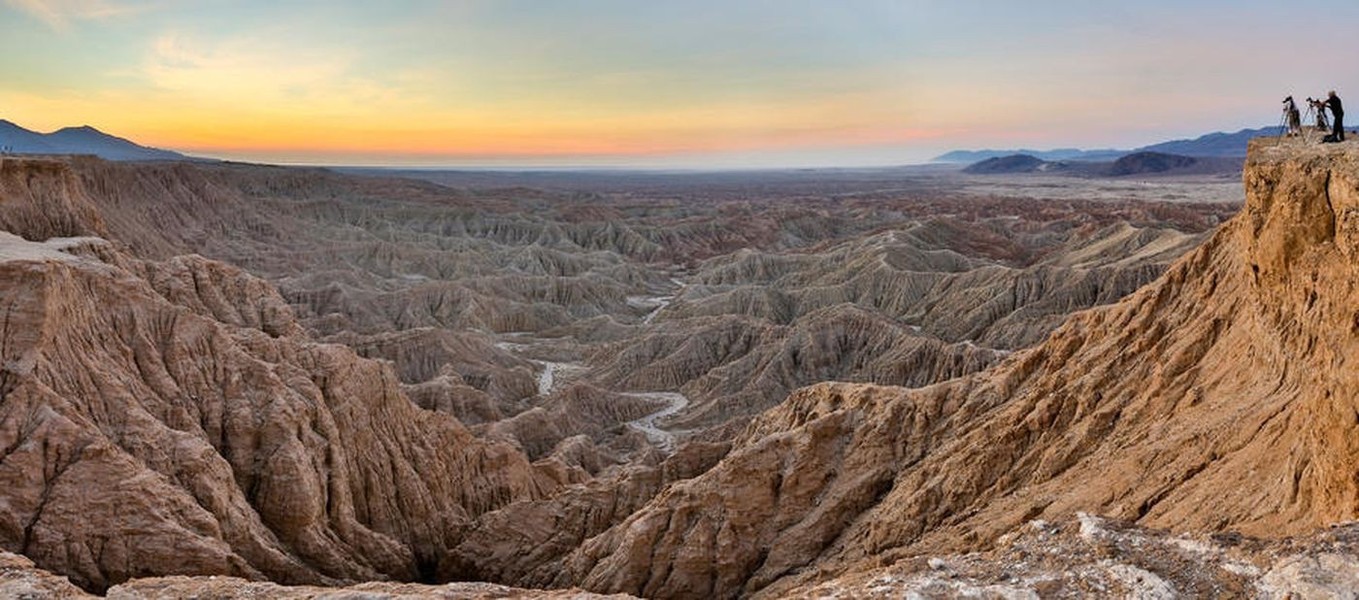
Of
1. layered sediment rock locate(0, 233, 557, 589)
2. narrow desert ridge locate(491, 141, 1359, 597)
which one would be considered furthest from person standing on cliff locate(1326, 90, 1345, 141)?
layered sediment rock locate(0, 233, 557, 589)

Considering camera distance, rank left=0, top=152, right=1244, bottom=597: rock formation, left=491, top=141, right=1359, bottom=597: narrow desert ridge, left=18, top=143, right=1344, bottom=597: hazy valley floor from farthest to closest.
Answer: left=0, top=152, right=1244, bottom=597: rock formation < left=18, top=143, right=1344, bottom=597: hazy valley floor < left=491, top=141, right=1359, bottom=597: narrow desert ridge

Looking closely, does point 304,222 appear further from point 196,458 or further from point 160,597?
point 160,597

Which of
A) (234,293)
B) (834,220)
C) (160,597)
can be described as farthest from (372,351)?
(834,220)

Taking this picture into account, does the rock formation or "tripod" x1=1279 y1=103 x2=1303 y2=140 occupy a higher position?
"tripod" x1=1279 y1=103 x2=1303 y2=140

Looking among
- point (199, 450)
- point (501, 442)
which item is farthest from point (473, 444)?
point (199, 450)

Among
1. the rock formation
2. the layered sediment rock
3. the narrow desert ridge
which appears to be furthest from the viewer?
the layered sediment rock

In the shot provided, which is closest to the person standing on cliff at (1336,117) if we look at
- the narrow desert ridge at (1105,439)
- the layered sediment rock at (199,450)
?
the narrow desert ridge at (1105,439)

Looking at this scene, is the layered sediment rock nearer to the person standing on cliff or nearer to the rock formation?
the rock formation

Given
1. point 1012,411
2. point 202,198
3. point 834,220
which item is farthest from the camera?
point 834,220
